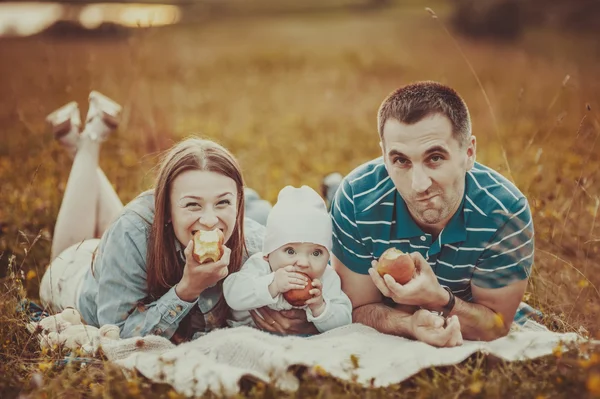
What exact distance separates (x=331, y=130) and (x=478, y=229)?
21.0 feet

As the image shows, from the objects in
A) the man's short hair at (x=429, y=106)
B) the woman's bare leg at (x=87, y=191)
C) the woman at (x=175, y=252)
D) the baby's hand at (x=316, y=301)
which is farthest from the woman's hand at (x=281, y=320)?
A: the woman's bare leg at (x=87, y=191)

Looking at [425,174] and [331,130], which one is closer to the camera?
[425,174]

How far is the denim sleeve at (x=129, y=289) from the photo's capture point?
3705mm

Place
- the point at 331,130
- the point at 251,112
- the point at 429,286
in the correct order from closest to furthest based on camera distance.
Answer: the point at 429,286 → the point at 331,130 → the point at 251,112

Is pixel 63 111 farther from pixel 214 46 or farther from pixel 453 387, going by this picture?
pixel 214 46

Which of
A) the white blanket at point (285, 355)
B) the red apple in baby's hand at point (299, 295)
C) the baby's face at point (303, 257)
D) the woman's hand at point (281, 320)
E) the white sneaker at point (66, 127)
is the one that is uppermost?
the white sneaker at point (66, 127)

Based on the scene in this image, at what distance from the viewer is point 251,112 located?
10977 mm

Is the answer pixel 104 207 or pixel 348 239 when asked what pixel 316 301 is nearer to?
pixel 348 239

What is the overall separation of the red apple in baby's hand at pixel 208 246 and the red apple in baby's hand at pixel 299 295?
15.9 inches

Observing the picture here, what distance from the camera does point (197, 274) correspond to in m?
3.53

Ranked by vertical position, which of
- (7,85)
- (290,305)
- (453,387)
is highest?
(7,85)

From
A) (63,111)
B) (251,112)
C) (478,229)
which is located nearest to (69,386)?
(478,229)

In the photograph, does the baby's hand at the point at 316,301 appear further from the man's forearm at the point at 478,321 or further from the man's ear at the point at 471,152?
the man's ear at the point at 471,152

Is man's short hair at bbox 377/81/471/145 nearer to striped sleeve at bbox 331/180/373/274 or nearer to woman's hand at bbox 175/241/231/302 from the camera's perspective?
striped sleeve at bbox 331/180/373/274
